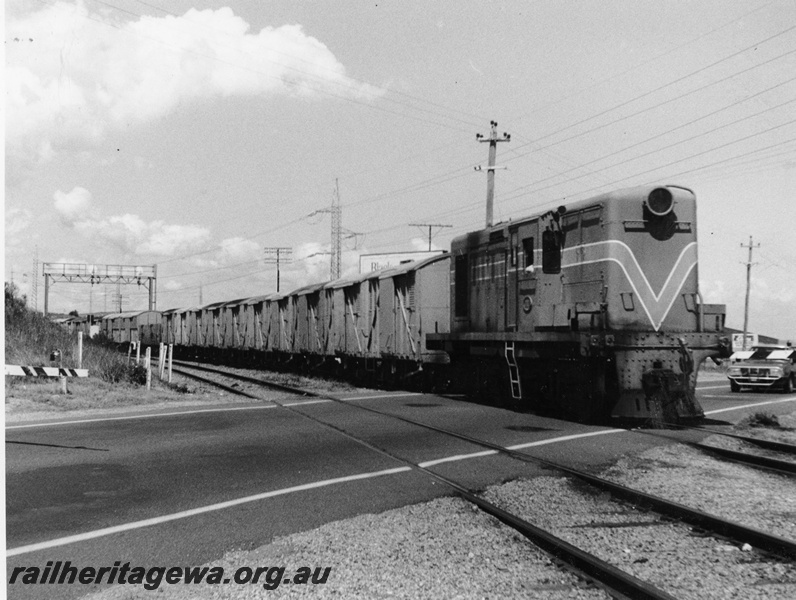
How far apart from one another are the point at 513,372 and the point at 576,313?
228 cm

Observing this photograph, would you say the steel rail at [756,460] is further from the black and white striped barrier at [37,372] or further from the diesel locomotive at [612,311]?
the black and white striped barrier at [37,372]

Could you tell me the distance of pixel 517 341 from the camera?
12930 millimetres

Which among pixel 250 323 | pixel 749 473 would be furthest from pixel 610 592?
pixel 250 323

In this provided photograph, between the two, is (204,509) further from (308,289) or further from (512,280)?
(308,289)

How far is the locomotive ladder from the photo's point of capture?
1320cm

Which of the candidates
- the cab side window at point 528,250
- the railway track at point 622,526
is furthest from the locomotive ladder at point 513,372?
the railway track at point 622,526

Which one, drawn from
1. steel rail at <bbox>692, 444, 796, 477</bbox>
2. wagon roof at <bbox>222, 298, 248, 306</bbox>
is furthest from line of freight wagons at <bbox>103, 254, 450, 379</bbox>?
steel rail at <bbox>692, 444, 796, 477</bbox>

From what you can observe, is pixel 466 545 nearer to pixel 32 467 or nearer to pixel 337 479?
pixel 337 479

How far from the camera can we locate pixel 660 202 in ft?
38.0

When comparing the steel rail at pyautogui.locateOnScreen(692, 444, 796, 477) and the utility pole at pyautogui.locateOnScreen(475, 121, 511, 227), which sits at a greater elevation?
the utility pole at pyautogui.locateOnScreen(475, 121, 511, 227)

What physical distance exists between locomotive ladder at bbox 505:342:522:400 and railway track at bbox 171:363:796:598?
5.53 meters

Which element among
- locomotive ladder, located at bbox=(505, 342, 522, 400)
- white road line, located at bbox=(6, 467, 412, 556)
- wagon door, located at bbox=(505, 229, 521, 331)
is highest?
wagon door, located at bbox=(505, 229, 521, 331)

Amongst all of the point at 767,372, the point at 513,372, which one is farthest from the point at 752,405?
the point at 513,372

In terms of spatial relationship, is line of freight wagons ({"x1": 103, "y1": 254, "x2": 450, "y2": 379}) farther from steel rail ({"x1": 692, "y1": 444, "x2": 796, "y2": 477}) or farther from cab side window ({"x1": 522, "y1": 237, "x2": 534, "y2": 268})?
steel rail ({"x1": 692, "y1": 444, "x2": 796, "y2": 477})
